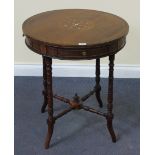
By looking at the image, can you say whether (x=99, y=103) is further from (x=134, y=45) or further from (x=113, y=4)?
(x=113, y=4)

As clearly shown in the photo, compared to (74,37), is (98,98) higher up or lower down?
lower down

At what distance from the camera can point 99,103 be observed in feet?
7.79

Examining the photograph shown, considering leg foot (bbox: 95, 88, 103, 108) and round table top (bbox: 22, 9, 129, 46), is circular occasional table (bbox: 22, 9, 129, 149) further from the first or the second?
leg foot (bbox: 95, 88, 103, 108)

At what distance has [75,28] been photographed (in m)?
1.80

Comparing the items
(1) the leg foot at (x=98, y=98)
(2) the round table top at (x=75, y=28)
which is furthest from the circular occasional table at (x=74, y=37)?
(1) the leg foot at (x=98, y=98)

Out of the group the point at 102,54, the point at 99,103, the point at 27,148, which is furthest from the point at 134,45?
the point at 27,148

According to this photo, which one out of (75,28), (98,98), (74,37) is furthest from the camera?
(98,98)

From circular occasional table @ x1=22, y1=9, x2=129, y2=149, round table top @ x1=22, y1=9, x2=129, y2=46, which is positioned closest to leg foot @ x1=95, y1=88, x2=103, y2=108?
circular occasional table @ x1=22, y1=9, x2=129, y2=149

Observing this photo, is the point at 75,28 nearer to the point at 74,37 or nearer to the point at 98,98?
the point at 74,37

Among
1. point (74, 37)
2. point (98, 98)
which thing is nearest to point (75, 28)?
point (74, 37)

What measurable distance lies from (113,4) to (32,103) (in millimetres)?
998

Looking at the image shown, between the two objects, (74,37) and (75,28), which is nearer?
(74,37)

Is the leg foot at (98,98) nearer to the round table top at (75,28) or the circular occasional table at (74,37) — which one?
the circular occasional table at (74,37)

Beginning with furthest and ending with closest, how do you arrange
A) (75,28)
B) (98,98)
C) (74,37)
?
(98,98) < (75,28) < (74,37)
